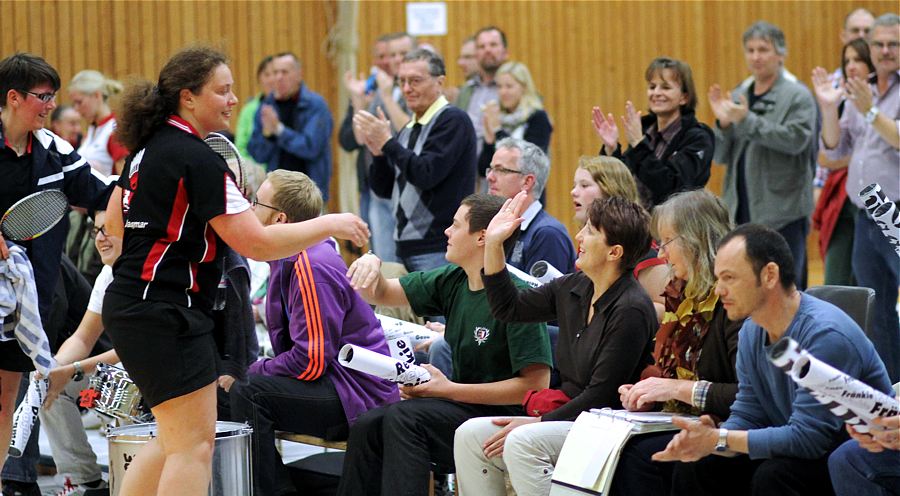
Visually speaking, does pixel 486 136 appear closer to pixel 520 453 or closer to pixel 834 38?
pixel 520 453

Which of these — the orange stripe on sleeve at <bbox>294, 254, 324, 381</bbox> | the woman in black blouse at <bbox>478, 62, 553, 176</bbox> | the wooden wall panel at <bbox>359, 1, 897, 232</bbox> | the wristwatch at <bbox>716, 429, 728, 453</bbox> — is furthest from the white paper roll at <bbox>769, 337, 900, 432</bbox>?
the wooden wall panel at <bbox>359, 1, 897, 232</bbox>

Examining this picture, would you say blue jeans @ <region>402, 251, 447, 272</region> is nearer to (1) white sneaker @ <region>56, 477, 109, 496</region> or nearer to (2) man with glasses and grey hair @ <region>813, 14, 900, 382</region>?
(1) white sneaker @ <region>56, 477, 109, 496</region>

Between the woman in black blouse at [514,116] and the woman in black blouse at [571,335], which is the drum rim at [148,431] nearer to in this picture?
the woman in black blouse at [571,335]

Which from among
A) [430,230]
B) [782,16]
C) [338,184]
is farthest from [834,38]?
[430,230]

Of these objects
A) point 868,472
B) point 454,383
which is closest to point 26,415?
point 454,383

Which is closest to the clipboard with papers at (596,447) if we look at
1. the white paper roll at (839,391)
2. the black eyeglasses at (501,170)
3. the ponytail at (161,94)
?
the white paper roll at (839,391)

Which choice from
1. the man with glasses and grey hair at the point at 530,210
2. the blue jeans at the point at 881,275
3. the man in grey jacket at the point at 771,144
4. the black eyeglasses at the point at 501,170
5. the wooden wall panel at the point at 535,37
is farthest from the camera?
the wooden wall panel at the point at 535,37

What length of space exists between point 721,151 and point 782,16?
4951 mm

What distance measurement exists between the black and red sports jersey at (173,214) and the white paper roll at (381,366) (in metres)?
0.53

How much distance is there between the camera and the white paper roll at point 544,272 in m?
4.16

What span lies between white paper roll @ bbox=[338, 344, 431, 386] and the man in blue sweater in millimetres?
966

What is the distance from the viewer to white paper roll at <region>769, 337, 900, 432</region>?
2.49m

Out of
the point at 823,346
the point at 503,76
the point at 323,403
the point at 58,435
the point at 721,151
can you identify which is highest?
the point at 503,76

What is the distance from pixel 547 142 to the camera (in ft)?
23.0
